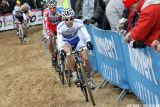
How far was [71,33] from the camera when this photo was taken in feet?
36.1

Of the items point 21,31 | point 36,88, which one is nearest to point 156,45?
point 36,88

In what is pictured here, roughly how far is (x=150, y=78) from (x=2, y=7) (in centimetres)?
2663

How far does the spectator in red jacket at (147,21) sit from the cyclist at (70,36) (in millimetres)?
2924

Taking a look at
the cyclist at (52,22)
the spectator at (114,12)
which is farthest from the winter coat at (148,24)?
the cyclist at (52,22)

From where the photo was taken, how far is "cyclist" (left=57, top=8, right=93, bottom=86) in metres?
10.1

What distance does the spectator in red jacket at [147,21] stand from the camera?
20.9 ft

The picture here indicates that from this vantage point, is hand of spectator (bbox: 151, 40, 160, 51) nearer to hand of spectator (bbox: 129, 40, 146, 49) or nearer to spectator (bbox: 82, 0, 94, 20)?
hand of spectator (bbox: 129, 40, 146, 49)

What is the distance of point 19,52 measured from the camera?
68.9ft

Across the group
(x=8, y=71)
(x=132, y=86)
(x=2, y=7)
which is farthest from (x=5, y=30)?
(x=132, y=86)

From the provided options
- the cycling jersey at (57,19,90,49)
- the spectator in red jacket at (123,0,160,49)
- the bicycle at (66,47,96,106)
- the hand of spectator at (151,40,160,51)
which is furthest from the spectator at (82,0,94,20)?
the hand of spectator at (151,40,160,51)

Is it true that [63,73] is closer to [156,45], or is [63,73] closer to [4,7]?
[156,45]

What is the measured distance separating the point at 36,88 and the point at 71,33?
228 cm

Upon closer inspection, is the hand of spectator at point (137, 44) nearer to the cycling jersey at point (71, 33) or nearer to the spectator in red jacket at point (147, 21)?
the spectator in red jacket at point (147, 21)

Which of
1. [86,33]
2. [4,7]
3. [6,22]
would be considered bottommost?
[6,22]
